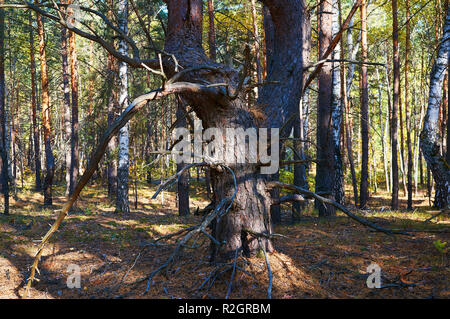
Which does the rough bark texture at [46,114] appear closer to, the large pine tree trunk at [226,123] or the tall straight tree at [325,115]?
the tall straight tree at [325,115]

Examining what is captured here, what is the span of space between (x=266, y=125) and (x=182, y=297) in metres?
2.40

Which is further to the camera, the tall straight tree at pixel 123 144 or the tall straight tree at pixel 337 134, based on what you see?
the tall straight tree at pixel 123 144

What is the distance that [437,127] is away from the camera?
27.3ft

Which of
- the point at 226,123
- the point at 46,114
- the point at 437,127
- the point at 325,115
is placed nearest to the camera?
the point at 226,123

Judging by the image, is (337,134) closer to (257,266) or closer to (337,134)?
(337,134)

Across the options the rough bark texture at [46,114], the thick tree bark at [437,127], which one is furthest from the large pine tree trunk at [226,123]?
the rough bark texture at [46,114]

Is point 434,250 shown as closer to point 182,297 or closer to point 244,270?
point 244,270

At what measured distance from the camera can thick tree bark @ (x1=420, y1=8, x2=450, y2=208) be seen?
311 inches

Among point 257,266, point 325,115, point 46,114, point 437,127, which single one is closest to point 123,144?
point 46,114

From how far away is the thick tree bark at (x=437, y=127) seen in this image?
7895 mm

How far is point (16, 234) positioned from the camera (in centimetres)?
712

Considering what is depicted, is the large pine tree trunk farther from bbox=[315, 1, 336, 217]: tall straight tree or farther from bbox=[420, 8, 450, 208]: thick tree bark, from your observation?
bbox=[420, 8, 450, 208]: thick tree bark

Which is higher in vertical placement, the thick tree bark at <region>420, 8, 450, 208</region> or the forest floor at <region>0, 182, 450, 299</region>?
the thick tree bark at <region>420, 8, 450, 208</region>

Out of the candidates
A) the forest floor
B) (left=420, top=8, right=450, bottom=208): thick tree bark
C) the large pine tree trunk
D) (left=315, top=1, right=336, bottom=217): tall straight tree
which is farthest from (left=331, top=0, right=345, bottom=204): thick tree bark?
the large pine tree trunk
